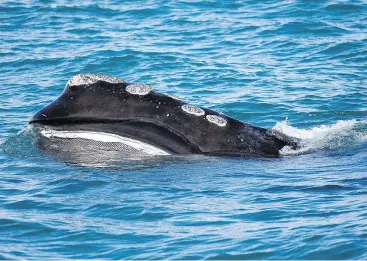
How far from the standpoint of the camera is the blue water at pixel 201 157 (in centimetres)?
852

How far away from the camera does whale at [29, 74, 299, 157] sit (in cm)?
1028

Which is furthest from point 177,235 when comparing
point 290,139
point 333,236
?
point 290,139

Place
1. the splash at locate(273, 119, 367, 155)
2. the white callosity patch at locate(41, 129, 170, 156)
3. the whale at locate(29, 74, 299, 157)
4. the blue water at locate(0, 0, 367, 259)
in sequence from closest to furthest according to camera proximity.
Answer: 1. the blue water at locate(0, 0, 367, 259)
2. the whale at locate(29, 74, 299, 157)
3. the white callosity patch at locate(41, 129, 170, 156)
4. the splash at locate(273, 119, 367, 155)

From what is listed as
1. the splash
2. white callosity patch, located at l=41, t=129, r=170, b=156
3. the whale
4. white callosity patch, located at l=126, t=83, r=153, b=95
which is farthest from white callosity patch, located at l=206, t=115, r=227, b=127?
the splash

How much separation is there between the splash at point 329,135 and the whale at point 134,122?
3.06 feet

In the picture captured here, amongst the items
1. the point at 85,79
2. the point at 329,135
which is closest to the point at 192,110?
the point at 85,79

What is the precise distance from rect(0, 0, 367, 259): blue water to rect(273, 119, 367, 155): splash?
4 cm

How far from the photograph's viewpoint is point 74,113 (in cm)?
1030

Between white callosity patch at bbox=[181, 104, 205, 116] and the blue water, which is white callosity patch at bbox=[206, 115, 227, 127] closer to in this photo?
white callosity patch at bbox=[181, 104, 205, 116]

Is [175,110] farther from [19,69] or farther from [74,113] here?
[19,69]

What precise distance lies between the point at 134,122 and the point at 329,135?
3084 millimetres

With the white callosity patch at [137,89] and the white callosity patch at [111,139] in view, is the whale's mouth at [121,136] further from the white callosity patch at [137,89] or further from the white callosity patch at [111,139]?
the white callosity patch at [137,89]

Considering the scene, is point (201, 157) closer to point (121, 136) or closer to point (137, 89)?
point (121, 136)

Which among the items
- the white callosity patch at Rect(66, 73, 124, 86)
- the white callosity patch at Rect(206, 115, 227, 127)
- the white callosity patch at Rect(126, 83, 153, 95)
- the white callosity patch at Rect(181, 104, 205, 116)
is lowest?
the white callosity patch at Rect(206, 115, 227, 127)
